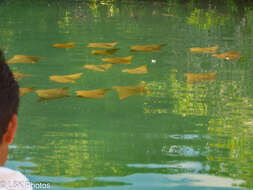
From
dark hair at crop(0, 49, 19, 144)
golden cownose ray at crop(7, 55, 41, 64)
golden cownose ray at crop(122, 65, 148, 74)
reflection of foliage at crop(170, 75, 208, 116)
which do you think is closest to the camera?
dark hair at crop(0, 49, 19, 144)

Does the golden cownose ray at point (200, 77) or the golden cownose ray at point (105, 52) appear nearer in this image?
the golden cownose ray at point (200, 77)

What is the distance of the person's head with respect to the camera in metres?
0.60

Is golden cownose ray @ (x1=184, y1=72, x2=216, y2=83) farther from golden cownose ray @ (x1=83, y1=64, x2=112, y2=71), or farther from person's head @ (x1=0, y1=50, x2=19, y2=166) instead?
person's head @ (x1=0, y1=50, x2=19, y2=166)

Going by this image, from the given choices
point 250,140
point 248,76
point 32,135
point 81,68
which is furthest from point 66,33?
point 250,140

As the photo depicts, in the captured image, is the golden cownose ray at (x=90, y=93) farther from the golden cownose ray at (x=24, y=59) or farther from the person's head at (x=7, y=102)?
the person's head at (x=7, y=102)

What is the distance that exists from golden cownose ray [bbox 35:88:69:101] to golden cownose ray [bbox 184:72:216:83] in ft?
2.18

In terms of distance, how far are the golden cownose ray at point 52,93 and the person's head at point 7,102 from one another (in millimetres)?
1528

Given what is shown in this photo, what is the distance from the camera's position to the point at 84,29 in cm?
352

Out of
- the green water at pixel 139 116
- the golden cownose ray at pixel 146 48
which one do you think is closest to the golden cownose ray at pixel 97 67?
the green water at pixel 139 116

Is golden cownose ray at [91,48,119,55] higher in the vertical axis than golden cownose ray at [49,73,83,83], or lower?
higher

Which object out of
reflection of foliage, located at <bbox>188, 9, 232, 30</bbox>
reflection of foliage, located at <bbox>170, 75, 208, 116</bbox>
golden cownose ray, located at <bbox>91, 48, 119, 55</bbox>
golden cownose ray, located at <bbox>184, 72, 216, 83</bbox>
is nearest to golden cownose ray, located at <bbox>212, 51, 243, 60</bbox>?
golden cownose ray, located at <bbox>184, 72, 216, 83</bbox>

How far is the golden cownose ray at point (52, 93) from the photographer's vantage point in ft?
7.11

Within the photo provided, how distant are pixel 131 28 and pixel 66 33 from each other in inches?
21.0

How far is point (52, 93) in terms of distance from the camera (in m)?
2.20
